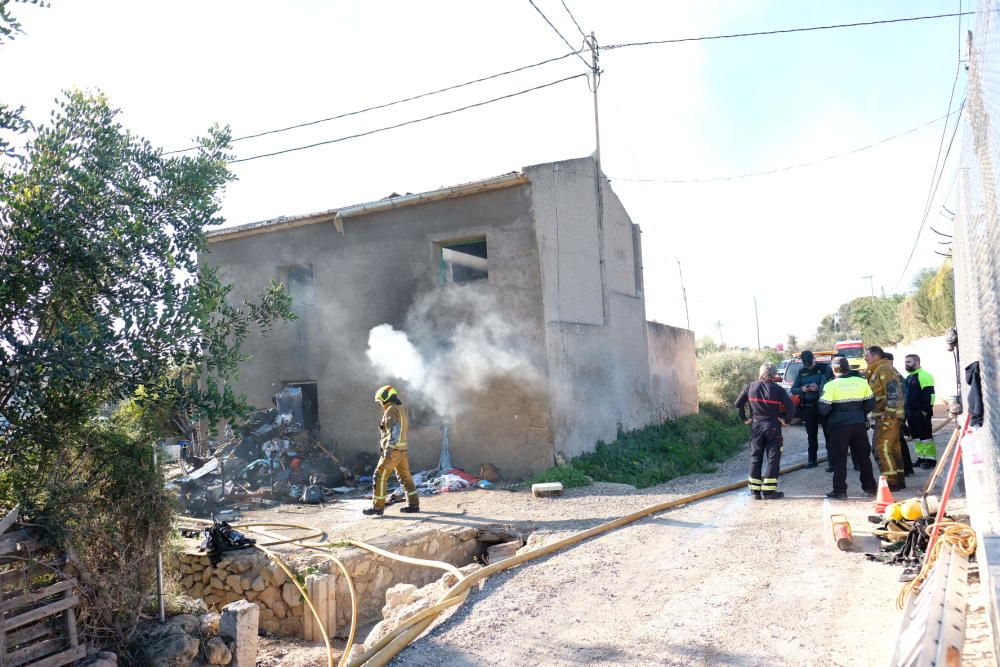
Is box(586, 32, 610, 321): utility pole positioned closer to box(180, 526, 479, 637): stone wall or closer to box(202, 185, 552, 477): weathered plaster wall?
box(202, 185, 552, 477): weathered plaster wall

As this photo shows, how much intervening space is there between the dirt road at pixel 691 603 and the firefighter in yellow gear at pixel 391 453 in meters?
3.48

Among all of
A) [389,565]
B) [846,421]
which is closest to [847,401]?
[846,421]

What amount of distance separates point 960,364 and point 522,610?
25.2ft

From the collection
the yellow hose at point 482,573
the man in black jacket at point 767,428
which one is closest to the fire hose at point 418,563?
the yellow hose at point 482,573

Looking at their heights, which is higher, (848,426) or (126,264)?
(126,264)

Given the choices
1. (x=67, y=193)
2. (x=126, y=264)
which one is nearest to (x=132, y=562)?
(x=126, y=264)

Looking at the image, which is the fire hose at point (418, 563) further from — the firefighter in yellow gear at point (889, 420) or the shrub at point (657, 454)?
the shrub at point (657, 454)

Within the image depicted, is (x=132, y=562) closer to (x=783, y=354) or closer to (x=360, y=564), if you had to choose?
(x=360, y=564)

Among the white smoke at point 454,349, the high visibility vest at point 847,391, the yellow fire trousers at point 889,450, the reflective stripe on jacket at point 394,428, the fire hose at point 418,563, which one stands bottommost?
the fire hose at point 418,563

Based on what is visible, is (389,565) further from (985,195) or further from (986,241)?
(985,195)

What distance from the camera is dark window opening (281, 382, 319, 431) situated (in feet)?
47.6

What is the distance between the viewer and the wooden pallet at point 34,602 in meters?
4.75

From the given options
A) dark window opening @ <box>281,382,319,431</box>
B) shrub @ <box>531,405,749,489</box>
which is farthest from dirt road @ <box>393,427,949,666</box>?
dark window opening @ <box>281,382,319,431</box>

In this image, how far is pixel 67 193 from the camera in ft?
16.7
